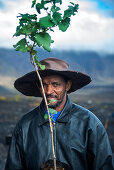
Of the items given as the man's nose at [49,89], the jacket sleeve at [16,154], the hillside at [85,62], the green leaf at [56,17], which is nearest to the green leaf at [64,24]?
the green leaf at [56,17]

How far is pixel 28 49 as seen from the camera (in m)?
1.70

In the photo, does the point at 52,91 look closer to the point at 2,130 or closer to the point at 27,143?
the point at 27,143

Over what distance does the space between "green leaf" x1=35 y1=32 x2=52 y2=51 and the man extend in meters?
0.66

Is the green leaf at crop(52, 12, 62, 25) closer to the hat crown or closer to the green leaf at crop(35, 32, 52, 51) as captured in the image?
the green leaf at crop(35, 32, 52, 51)

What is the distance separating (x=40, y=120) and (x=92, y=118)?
504 millimetres

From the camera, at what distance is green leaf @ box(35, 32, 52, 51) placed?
1.67m

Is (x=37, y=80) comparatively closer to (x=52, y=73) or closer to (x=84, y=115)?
(x=52, y=73)

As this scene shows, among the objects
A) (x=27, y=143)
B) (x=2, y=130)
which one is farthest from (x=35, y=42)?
(x=2, y=130)

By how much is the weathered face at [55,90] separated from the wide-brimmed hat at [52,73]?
0.06 m

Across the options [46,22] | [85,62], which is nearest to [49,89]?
[46,22]

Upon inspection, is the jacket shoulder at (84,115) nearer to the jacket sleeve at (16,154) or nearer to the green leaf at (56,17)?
the jacket sleeve at (16,154)

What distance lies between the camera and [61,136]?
2320mm

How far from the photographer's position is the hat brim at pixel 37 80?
243 cm

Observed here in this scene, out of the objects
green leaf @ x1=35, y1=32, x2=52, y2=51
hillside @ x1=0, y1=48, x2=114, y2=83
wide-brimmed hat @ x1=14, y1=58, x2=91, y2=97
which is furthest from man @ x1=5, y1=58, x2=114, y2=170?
hillside @ x1=0, y1=48, x2=114, y2=83
